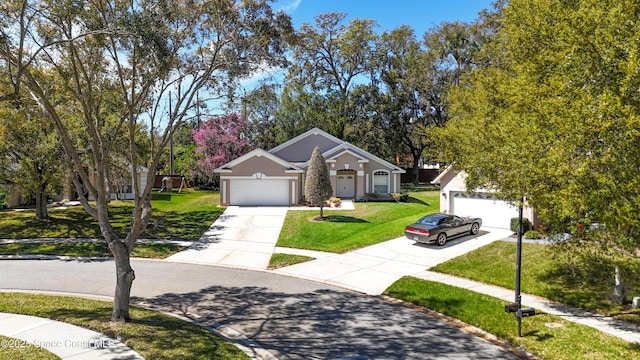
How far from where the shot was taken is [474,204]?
22.0 metres

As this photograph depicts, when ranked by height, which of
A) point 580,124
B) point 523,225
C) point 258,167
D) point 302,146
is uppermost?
point 302,146

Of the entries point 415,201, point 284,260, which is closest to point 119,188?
point 284,260

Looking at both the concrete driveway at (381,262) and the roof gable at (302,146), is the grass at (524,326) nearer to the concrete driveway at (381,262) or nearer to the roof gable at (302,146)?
the concrete driveway at (381,262)

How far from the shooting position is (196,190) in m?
48.5

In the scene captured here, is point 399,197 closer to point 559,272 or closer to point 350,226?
point 350,226

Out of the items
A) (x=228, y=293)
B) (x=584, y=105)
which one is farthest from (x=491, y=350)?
(x=228, y=293)

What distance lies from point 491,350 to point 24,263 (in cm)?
1796

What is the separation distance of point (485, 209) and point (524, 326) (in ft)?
38.4

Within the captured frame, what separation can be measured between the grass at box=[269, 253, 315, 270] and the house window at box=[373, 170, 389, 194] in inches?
737

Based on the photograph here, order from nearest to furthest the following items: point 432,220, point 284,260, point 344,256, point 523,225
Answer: point 284,260, point 344,256, point 523,225, point 432,220

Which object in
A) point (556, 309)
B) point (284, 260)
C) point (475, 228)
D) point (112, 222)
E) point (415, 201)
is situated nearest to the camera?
point (556, 309)

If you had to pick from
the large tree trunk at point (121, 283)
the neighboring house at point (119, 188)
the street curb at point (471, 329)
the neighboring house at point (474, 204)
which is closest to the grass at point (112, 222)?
the neighboring house at point (119, 188)

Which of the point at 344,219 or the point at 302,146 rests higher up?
the point at 302,146

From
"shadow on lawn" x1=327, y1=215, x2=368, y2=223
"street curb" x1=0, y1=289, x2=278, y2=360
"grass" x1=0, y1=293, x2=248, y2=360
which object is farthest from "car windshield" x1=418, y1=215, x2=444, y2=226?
"grass" x1=0, y1=293, x2=248, y2=360
